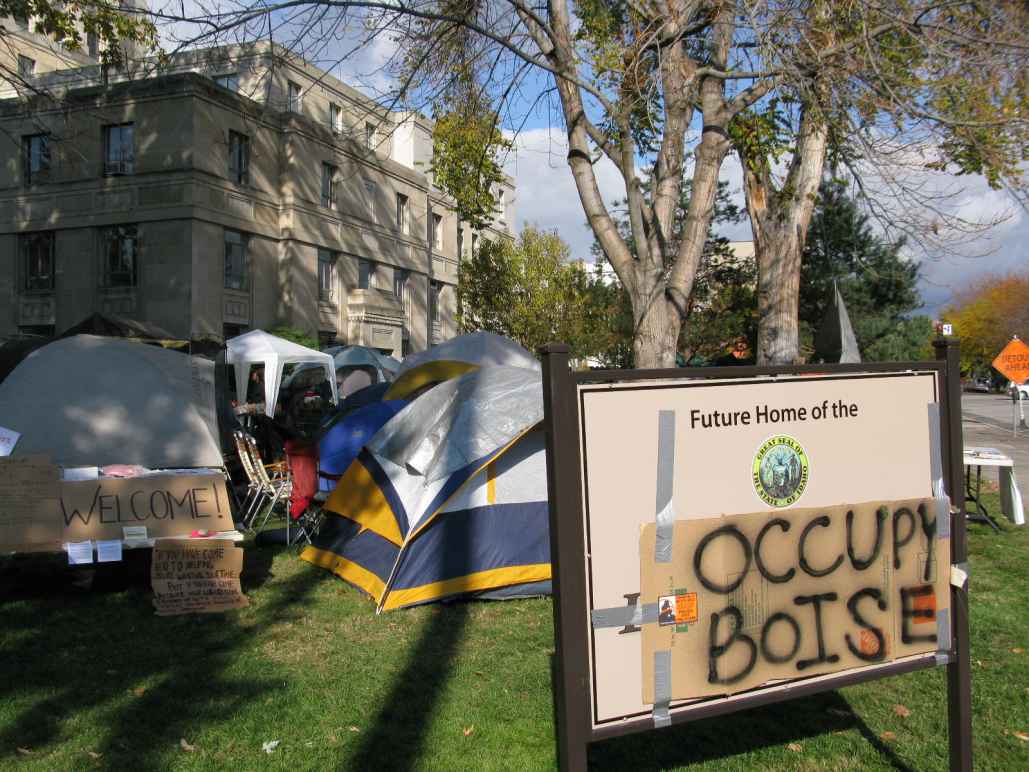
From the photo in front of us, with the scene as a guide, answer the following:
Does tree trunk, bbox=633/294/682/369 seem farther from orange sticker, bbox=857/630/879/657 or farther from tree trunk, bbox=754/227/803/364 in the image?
orange sticker, bbox=857/630/879/657

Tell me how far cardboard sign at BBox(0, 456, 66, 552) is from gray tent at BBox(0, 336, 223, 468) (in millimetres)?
1178

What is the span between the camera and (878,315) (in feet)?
83.7

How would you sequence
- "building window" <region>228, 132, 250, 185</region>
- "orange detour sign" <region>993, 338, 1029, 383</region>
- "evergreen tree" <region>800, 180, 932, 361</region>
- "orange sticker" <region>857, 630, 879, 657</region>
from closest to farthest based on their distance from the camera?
"orange sticker" <region>857, 630, 879, 657</region> < "orange detour sign" <region>993, 338, 1029, 383</region> < "evergreen tree" <region>800, 180, 932, 361</region> < "building window" <region>228, 132, 250, 185</region>

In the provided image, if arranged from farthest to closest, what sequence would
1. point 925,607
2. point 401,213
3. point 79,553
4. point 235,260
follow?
point 401,213, point 235,260, point 79,553, point 925,607

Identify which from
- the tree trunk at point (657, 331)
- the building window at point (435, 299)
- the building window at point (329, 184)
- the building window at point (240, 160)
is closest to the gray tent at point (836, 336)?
the tree trunk at point (657, 331)

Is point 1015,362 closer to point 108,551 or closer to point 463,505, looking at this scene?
point 463,505

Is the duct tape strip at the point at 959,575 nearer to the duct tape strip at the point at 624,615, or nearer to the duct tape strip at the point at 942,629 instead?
the duct tape strip at the point at 942,629

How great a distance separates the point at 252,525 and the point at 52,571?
2431 millimetres

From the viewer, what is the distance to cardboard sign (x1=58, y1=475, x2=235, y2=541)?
601 centimetres

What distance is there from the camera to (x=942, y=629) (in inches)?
129

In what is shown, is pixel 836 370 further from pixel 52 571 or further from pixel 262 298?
pixel 262 298

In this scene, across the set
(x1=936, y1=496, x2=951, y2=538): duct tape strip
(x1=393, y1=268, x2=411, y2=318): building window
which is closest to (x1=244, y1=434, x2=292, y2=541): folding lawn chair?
(x1=936, y1=496, x2=951, y2=538): duct tape strip

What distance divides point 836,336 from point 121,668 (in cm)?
1195

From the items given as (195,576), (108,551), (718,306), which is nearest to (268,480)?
(195,576)
